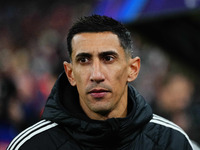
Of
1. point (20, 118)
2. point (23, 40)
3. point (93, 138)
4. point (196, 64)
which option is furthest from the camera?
point (23, 40)

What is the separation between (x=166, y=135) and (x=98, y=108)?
1.64 ft

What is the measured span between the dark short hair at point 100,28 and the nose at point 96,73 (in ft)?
0.75

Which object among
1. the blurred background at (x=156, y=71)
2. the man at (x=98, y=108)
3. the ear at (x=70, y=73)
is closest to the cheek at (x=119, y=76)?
the man at (x=98, y=108)

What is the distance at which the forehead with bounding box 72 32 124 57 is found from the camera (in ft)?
8.21

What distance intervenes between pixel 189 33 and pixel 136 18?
97cm

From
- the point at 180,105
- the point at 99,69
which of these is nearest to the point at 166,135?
the point at 99,69

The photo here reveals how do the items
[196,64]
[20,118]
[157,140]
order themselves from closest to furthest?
[157,140]
[20,118]
[196,64]

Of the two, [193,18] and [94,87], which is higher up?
[193,18]

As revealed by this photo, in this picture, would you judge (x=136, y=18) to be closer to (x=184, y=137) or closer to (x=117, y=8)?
(x=117, y=8)

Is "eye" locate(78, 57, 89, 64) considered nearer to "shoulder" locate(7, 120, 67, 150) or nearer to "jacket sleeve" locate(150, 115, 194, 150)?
"shoulder" locate(7, 120, 67, 150)

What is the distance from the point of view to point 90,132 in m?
2.48

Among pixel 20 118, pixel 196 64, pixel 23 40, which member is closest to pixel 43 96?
pixel 20 118

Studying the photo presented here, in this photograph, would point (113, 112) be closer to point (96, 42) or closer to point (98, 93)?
point (98, 93)

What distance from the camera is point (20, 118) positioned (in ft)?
22.7
